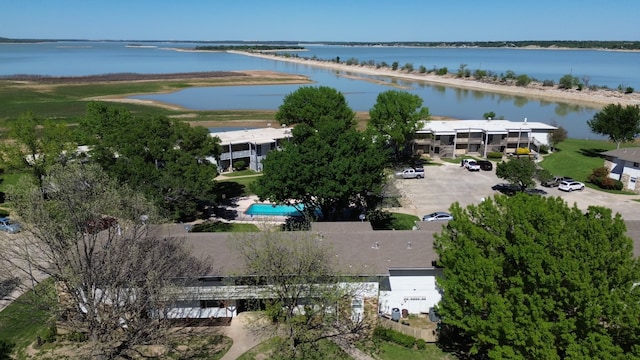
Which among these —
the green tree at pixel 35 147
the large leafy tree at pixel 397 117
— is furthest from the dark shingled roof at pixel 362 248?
the large leafy tree at pixel 397 117

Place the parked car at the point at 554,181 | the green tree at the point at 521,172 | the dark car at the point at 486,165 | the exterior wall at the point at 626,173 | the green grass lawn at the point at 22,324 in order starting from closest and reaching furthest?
the green grass lawn at the point at 22,324 → the green tree at the point at 521,172 → the exterior wall at the point at 626,173 → the parked car at the point at 554,181 → the dark car at the point at 486,165

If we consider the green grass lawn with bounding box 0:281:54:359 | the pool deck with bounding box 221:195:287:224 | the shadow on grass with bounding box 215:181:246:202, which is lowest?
the green grass lawn with bounding box 0:281:54:359

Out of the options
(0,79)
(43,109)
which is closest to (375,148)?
(43,109)

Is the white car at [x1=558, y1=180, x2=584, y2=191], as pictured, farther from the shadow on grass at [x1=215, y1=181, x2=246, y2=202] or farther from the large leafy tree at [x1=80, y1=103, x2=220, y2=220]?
the large leafy tree at [x1=80, y1=103, x2=220, y2=220]

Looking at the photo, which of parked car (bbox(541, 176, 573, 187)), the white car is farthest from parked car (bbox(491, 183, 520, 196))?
the white car

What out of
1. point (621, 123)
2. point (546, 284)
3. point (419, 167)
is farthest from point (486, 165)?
point (546, 284)

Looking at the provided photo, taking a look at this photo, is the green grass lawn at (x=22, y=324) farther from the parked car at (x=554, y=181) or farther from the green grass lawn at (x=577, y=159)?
the green grass lawn at (x=577, y=159)
